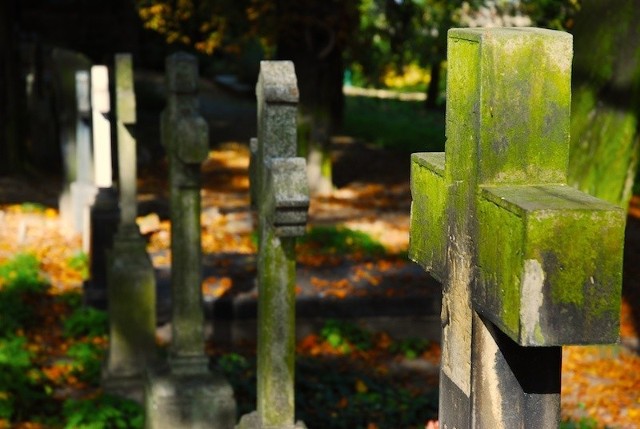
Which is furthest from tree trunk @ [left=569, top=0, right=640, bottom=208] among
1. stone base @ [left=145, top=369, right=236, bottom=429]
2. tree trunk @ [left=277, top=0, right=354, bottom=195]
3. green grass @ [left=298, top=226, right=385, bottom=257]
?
tree trunk @ [left=277, top=0, right=354, bottom=195]

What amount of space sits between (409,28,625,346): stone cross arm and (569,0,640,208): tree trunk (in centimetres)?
690

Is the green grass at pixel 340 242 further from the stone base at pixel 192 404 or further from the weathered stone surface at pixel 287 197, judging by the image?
the weathered stone surface at pixel 287 197

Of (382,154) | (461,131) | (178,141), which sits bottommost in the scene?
(382,154)

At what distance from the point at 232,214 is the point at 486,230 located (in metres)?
12.6

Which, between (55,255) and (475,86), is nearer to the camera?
(475,86)

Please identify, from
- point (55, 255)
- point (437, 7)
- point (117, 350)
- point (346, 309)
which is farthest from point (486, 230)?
point (437, 7)

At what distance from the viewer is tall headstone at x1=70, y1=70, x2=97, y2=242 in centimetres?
1217

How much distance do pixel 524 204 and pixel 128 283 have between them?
6614mm

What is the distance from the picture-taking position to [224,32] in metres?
17.0

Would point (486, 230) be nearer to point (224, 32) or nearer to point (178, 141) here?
point (178, 141)

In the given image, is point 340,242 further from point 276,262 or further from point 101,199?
point 276,262

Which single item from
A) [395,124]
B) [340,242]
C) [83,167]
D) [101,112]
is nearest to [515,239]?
[101,112]

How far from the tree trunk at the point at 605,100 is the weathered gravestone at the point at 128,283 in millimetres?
3640

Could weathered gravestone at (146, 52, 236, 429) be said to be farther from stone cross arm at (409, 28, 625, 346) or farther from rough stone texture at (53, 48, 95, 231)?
rough stone texture at (53, 48, 95, 231)
